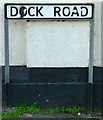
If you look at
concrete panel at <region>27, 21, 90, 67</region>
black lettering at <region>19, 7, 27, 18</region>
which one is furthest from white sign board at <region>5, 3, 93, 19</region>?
concrete panel at <region>27, 21, 90, 67</region>

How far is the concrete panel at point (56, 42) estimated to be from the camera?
6.29m

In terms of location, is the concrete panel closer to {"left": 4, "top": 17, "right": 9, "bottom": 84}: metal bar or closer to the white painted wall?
the white painted wall

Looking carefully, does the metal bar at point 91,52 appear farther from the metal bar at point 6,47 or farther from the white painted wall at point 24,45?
the metal bar at point 6,47

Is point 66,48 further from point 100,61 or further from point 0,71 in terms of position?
point 0,71

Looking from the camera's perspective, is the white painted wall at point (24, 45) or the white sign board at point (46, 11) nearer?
the white sign board at point (46, 11)

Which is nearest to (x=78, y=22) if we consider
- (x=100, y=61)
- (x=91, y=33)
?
(x=91, y=33)

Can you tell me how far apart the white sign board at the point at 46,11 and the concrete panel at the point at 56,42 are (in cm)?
14

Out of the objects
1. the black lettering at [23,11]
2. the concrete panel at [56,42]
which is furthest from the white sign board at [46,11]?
the concrete panel at [56,42]

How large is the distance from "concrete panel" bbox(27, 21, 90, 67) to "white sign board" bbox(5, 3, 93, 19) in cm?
14

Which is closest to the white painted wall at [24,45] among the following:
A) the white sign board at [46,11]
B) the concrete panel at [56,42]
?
the concrete panel at [56,42]

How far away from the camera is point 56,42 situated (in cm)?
631

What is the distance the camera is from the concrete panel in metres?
6.29

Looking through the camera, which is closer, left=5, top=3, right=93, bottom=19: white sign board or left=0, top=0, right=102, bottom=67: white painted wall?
left=5, top=3, right=93, bottom=19: white sign board

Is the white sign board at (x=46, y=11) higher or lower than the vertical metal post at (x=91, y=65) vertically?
higher
